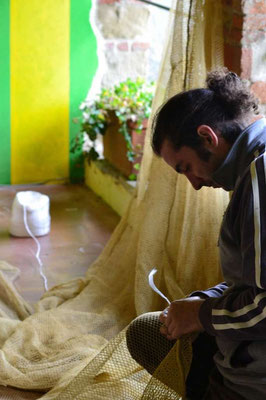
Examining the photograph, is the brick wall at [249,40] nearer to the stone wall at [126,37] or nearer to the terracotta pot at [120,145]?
the terracotta pot at [120,145]

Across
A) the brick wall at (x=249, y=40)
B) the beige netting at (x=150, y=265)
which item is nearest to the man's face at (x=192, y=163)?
the beige netting at (x=150, y=265)

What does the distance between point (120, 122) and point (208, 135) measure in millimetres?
2871

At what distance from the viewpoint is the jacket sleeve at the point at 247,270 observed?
1.39 m

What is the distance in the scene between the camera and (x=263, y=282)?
1386 mm

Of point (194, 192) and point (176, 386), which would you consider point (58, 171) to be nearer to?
point (194, 192)

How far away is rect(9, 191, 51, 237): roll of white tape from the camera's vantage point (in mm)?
4009

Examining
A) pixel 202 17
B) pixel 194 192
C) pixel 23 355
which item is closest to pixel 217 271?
pixel 194 192

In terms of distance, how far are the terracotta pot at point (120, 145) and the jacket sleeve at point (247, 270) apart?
2.86 metres

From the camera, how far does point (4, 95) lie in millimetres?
4836

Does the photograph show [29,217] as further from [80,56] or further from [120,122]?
[80,56]

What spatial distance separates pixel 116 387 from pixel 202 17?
1422 millimetres

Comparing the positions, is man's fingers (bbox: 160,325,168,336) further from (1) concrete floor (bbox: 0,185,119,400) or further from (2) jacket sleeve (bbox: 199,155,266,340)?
(1) concrete floor (bbox: 0,185,119,400)

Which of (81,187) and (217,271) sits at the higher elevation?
(217,271)

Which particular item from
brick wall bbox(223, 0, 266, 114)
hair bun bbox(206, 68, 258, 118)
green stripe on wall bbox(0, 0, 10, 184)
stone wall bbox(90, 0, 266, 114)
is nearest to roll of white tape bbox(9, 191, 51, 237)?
green stripe on wall bbox(0, 0, 10, 184)
